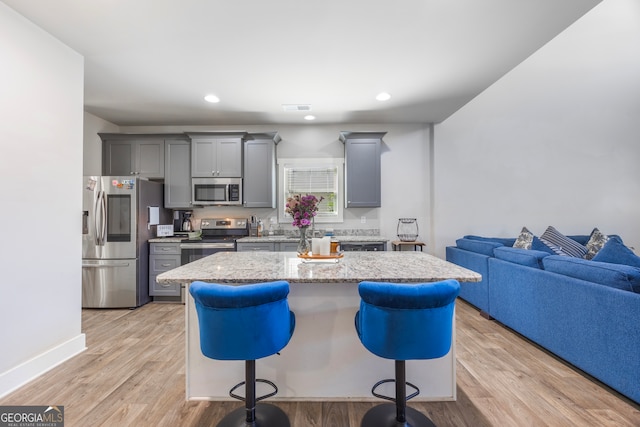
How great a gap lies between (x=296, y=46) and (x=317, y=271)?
1957 mm

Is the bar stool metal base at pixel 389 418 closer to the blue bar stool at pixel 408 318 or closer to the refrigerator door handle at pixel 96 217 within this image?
the blue bar stool at pixel 408 318

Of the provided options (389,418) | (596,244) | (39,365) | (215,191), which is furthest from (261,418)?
(596,244)

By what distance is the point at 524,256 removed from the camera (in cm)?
270

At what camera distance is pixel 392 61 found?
266cm

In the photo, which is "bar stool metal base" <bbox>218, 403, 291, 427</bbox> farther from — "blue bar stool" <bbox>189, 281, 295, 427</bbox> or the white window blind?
the white window blind

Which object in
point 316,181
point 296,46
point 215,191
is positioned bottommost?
point 215,191

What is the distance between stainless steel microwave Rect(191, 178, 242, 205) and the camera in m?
4.18

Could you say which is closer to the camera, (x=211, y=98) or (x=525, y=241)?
(x=525, y=241)

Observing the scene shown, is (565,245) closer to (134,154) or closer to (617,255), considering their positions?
(617,255)

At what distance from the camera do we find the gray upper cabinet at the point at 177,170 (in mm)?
4234

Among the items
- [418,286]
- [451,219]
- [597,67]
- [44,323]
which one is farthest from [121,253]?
[597,67]

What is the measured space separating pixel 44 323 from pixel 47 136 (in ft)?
4.89

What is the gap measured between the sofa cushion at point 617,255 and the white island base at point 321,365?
1.60 m

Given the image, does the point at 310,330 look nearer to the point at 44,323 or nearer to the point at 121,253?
the point at 44,323
